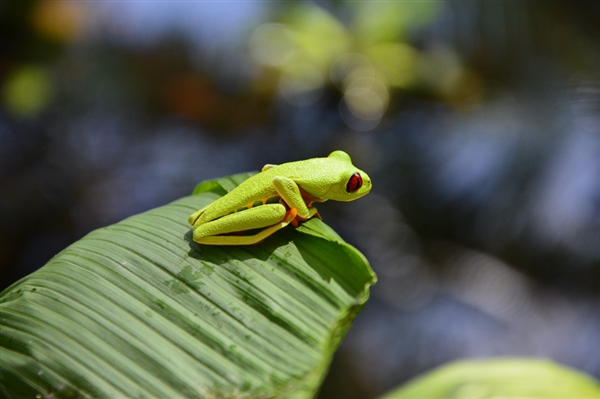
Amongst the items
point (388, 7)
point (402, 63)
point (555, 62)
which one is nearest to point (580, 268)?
point (555, 62)

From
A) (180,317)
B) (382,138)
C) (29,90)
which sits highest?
(180,317)

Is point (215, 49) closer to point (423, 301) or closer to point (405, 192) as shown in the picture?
point (405, 192)

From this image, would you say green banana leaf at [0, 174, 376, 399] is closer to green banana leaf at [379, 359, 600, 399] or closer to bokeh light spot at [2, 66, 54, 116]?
green banana leaf at [379, 359, 600, 399]

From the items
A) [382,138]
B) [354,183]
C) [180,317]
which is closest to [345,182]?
[354,183]

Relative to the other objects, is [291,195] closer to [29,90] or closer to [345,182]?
[345,182]

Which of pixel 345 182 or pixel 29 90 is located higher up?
pixel 345 182

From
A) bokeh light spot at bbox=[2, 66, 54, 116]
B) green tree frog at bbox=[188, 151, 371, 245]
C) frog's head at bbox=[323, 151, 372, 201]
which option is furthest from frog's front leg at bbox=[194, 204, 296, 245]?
bokeh light spot at bbox=[2, 66, 54, 116]

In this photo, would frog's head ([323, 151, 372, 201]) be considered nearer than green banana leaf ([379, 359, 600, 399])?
Yes
